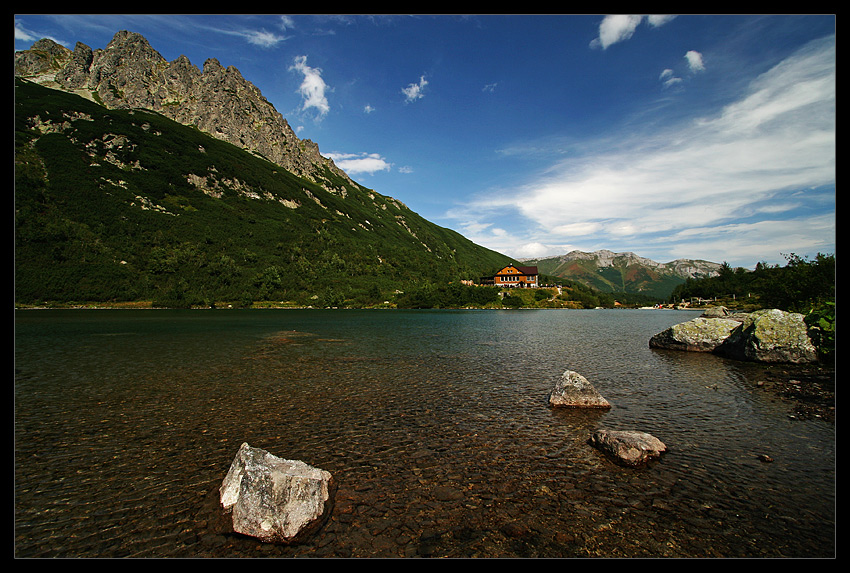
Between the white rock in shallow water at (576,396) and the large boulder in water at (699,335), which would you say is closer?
the white rock in shallow water at (576,396)

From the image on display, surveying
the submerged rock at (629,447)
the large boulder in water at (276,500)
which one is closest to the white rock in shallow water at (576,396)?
the submerged rock at (629,447)

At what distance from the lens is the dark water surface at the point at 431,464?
7.82 metres

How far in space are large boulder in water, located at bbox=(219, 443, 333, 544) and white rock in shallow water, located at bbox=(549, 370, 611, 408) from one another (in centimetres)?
1254

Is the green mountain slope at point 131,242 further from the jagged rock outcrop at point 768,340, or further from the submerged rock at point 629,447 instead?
the submerged rock at point 629,447

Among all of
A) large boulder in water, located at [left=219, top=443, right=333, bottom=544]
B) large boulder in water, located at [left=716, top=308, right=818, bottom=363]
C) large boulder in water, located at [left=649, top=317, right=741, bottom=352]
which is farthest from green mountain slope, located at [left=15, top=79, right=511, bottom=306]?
large boulder in water, located at [left=219, top=443, right=333, bottom=544]

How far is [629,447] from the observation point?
11.5 metres

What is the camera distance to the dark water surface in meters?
7.82

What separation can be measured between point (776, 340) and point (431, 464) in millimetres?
31157

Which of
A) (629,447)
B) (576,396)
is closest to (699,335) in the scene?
(576,396)

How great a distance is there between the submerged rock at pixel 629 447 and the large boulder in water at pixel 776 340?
22963mm

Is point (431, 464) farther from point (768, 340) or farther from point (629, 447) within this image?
point (768, 340)

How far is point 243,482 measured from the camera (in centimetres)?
844

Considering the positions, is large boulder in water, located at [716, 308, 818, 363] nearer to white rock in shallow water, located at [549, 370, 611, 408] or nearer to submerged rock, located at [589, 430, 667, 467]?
white rock in shallow water, located at [549, 370, 611, 408]
